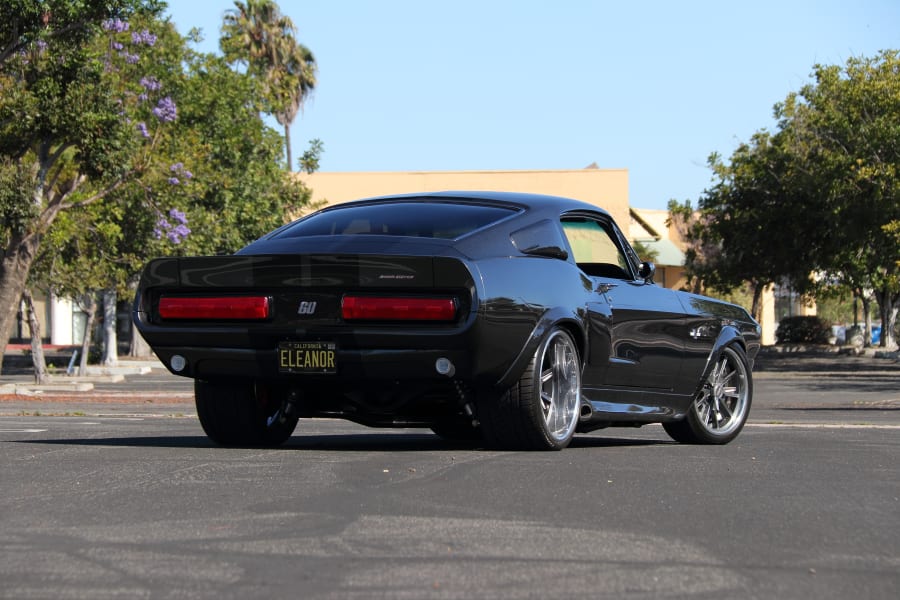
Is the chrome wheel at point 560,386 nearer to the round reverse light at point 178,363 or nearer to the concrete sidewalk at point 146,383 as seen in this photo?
the round reverse light at point 178,363

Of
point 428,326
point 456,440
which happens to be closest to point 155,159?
point 456,440

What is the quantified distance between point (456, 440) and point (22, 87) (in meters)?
14.5

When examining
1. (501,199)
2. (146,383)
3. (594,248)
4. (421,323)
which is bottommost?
(146,383)

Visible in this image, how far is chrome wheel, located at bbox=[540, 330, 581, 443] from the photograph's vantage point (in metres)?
7.69

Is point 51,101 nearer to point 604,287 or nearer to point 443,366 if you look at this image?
point 604,287

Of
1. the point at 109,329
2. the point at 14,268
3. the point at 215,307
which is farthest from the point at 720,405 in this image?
the point at 109,329

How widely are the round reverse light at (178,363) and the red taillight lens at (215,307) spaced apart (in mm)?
221

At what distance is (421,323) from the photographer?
23.1 feet

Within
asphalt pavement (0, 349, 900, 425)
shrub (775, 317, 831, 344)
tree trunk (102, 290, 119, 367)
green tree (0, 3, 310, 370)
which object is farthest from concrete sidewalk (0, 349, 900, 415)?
shrub (775, 317, 831, 344)

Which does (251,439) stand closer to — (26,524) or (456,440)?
(456,440)

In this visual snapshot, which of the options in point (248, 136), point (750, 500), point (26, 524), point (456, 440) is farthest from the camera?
point (248, 136)

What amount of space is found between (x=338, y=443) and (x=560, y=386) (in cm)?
192

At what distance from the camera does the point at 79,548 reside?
15.0 feet

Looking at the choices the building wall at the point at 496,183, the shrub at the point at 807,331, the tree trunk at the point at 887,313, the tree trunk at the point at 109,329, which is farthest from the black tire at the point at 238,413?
the shrub at the point at 807,331
